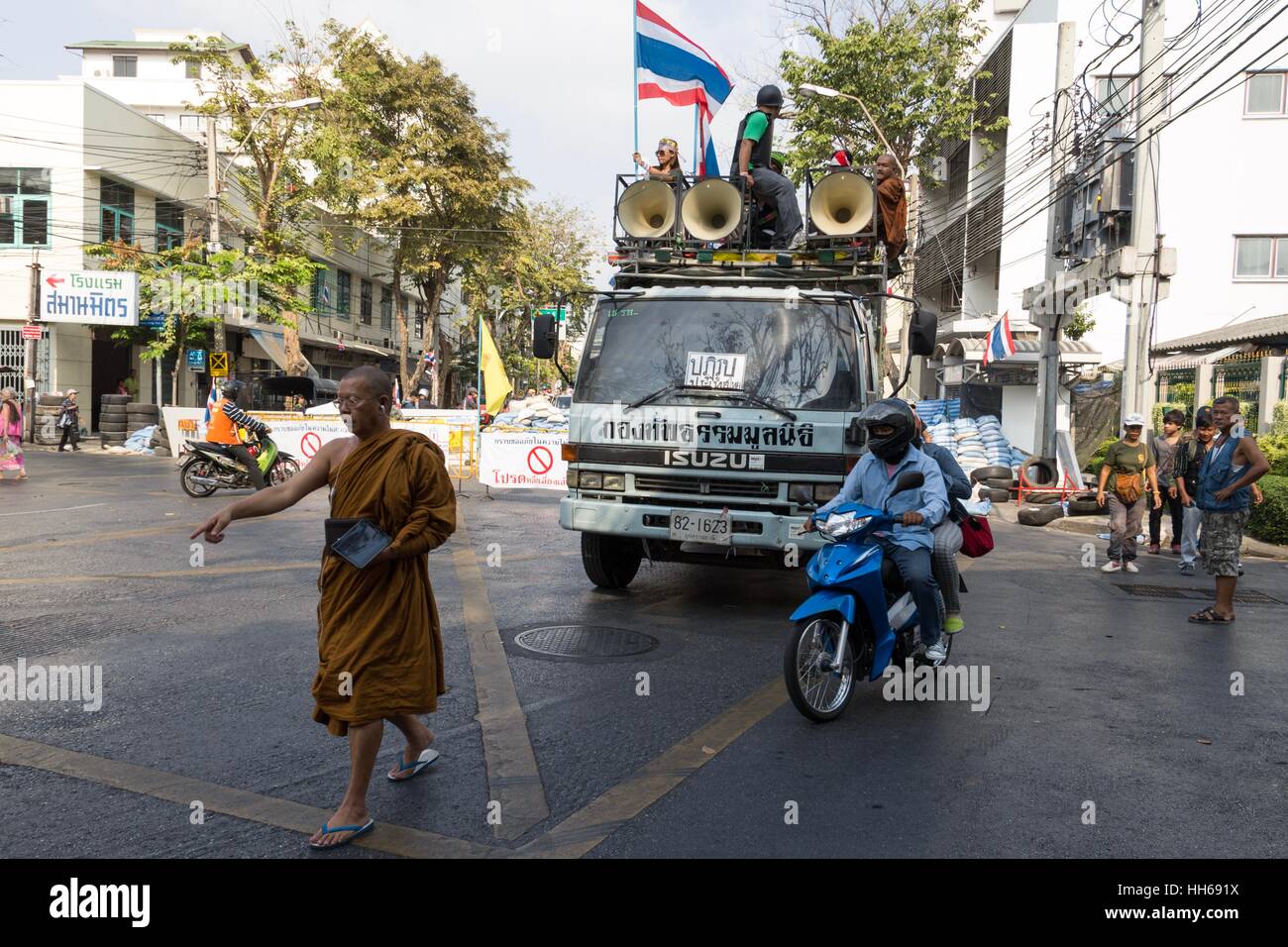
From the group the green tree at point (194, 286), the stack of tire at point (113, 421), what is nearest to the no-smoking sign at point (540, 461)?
the green tree at point (194, 286)

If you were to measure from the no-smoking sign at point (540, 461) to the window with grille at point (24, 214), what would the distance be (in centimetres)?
1848

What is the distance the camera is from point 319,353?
148 ft

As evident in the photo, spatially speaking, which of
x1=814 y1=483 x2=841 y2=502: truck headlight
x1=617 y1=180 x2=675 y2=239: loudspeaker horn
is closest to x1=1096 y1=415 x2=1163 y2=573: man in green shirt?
x1=814 y1=483 x2=841 y2=502: truck headlight

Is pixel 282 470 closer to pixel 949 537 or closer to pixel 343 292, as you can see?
pixel 949 537

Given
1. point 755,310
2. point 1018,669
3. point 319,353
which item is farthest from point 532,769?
point 319,353

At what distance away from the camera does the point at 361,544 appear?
11.9 feet

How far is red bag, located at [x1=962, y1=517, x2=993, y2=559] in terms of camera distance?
612 centimetres

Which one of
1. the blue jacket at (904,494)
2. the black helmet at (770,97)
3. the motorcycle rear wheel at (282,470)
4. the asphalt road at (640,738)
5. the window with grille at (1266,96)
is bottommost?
the asphalt road at (640,738)

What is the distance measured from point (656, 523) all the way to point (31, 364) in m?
24.2

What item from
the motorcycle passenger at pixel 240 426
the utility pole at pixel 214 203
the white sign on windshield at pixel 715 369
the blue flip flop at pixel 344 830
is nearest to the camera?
the blue flip flop at pixel 344 830

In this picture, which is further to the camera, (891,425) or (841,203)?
(841,203)

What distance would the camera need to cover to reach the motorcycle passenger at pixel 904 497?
217 inches

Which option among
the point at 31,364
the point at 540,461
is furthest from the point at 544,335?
the point at 31,364

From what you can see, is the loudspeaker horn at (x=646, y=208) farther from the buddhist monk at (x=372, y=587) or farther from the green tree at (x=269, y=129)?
the green tree at (x=269, y=129)
